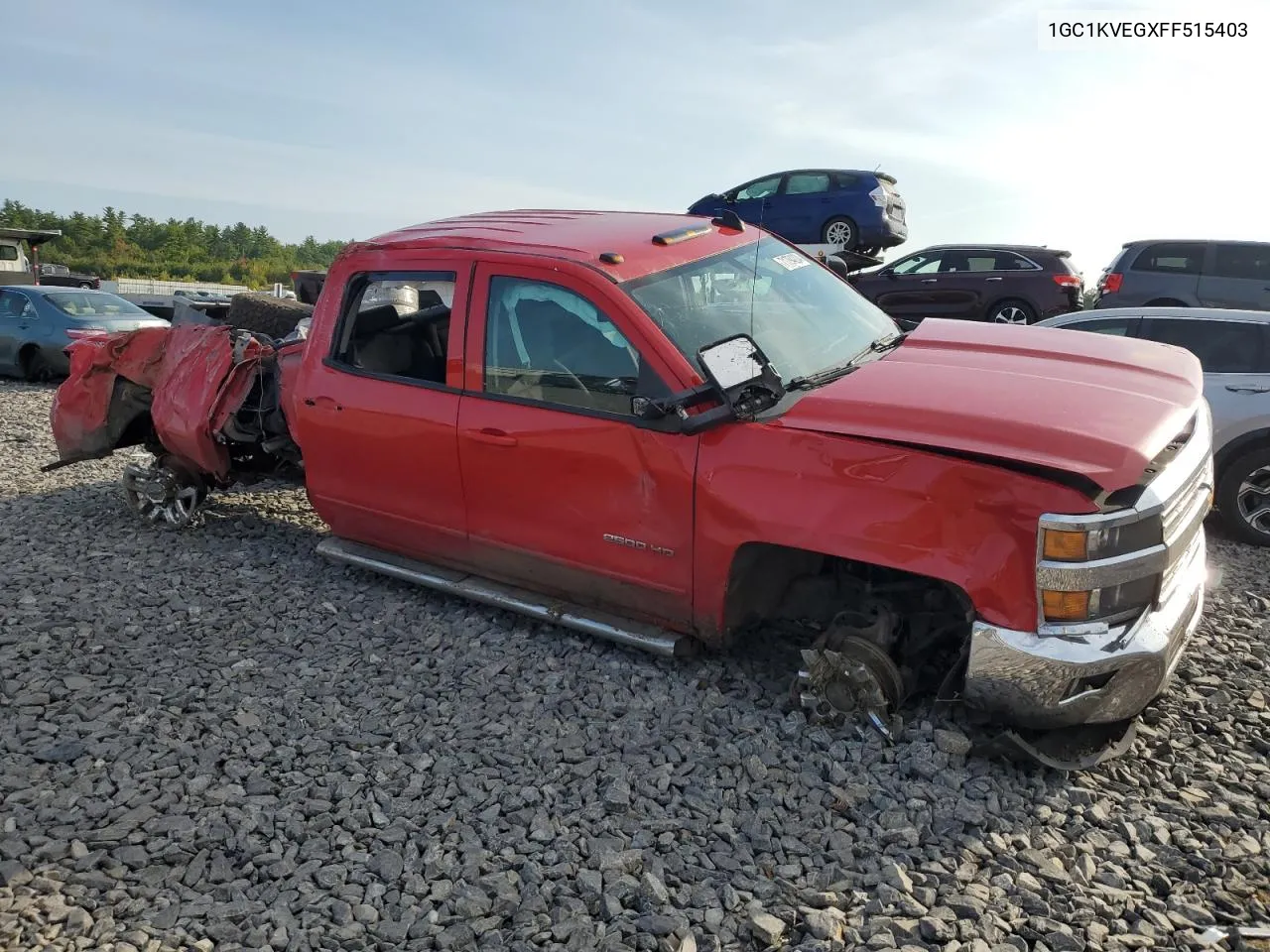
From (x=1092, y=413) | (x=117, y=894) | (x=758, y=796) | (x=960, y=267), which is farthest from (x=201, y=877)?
(x=960, y=267)

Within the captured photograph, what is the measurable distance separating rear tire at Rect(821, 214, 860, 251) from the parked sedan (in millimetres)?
10347

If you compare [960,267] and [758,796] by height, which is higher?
[960,267]

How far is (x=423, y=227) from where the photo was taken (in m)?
5.10

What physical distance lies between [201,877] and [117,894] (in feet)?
0.79

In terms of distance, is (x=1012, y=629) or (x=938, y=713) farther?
(x=938, y=713)

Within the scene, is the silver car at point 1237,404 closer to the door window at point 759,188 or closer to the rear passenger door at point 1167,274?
the rear passenger door at point 1167,274

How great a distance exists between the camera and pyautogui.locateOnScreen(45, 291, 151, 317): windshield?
44.7 feet

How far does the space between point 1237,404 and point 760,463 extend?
4547mm

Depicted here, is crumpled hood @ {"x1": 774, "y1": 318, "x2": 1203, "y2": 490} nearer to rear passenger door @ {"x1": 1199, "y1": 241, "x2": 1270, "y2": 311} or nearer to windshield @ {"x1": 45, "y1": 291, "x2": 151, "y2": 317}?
rear passenger door @ {"x1": 1199, "y1": 241, "x2": 1270, "y2": 311}

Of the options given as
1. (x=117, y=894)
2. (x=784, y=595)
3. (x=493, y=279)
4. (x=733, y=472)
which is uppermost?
(x=493, y=279)

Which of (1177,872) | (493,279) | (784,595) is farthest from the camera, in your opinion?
(493,279)

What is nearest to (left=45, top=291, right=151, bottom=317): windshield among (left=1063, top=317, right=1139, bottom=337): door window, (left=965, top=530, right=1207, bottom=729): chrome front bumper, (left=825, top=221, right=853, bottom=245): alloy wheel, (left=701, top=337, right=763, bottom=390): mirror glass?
(left=825, top=221, right=853, bottom=245): alloy wheel

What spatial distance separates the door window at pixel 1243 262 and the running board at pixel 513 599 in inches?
437

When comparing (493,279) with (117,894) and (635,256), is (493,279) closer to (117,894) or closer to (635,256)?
(635,256)
